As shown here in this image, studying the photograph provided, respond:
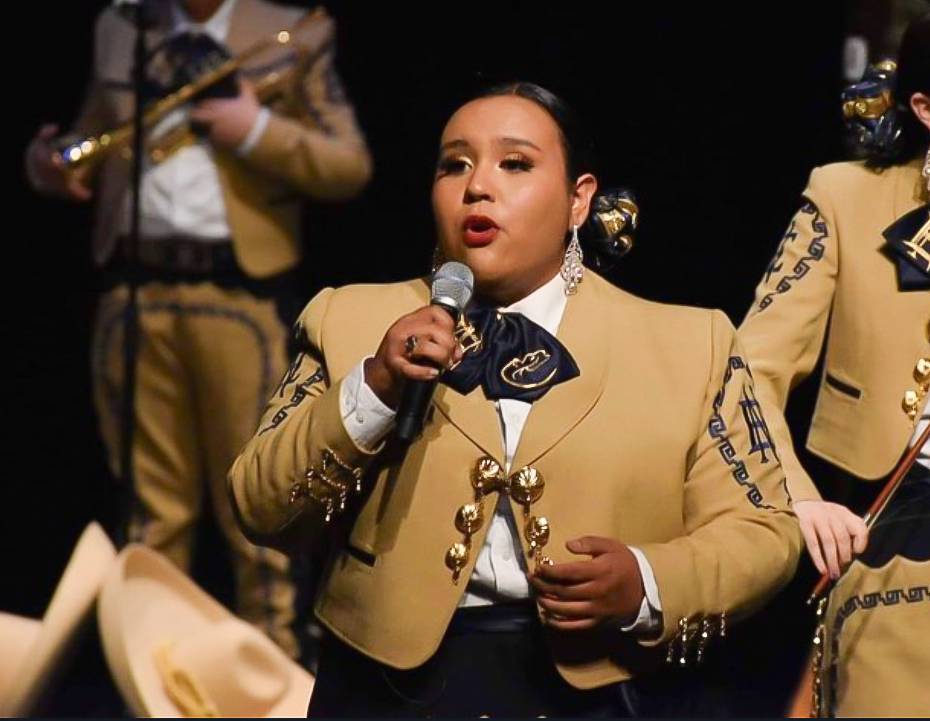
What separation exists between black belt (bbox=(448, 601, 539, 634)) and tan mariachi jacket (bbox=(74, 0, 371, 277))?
7.19 feet

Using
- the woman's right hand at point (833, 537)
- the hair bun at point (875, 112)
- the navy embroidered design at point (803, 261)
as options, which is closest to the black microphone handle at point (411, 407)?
the woman's right hand at point (833, 537)

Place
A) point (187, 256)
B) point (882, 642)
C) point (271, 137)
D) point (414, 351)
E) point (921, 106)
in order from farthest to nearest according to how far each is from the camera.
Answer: point (187, 256)
point (271, 137)
point (921, 106)
point (882, 642)
point (414, 351)

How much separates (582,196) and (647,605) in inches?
23.0

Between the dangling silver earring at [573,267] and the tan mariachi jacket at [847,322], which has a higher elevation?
the dangling silver earring at [573,267]

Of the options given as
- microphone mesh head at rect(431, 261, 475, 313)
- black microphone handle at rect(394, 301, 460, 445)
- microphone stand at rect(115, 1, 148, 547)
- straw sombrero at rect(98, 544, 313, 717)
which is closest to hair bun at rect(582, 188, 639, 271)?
microphone mesh head at rect(431, 261, 475, 313)

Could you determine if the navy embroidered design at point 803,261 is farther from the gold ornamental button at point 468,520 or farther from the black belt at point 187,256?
the black belt at point 187,256

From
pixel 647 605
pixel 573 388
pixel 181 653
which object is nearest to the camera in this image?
pixel 647 605

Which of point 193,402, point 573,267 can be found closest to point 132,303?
point 193,402

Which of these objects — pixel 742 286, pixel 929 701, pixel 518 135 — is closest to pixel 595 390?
pixel 518 135

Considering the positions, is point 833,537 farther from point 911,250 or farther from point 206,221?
point 206,221

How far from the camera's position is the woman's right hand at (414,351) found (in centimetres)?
286

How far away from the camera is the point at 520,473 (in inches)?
119

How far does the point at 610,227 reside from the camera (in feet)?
10.8

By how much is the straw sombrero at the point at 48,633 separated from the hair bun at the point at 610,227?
1.02 m
